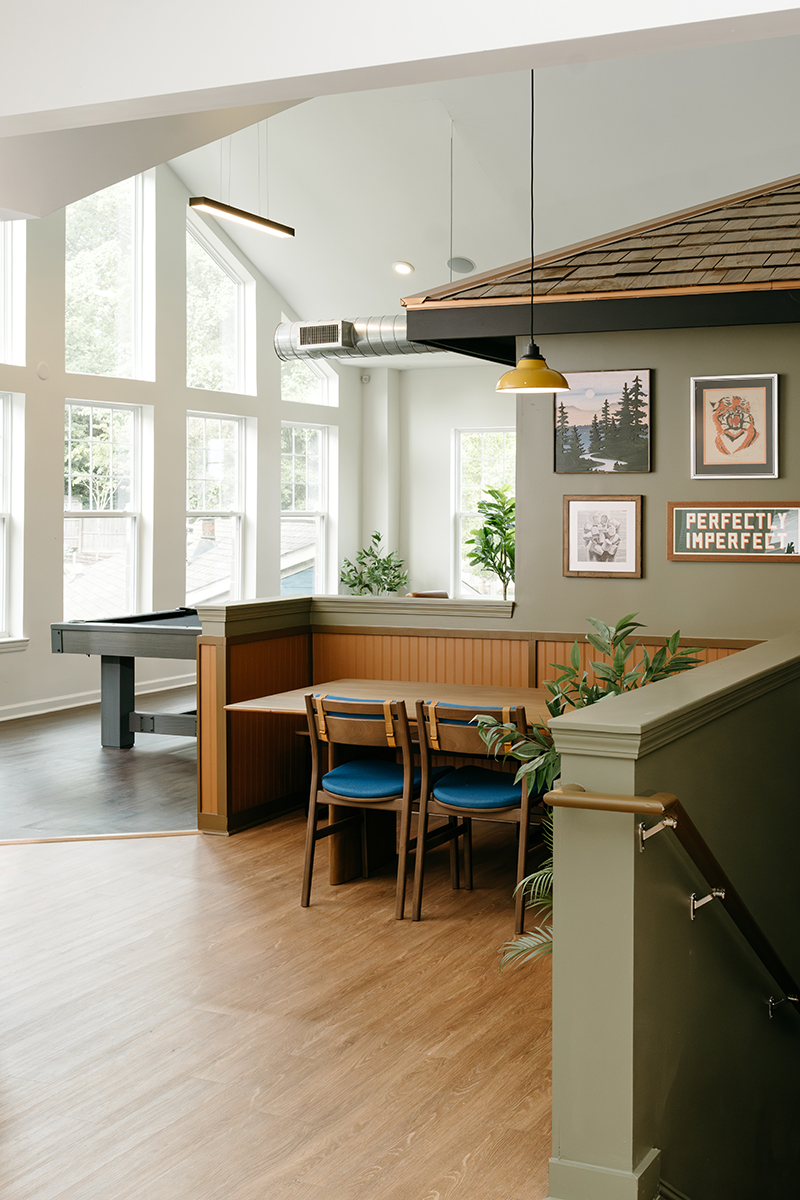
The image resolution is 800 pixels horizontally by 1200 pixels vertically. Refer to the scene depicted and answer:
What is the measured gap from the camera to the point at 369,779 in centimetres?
462

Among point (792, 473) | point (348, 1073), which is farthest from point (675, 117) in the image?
point (348, 1073)

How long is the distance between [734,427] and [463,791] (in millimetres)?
2621

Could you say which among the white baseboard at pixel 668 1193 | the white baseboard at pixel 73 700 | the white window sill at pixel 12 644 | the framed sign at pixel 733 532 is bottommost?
the white baseboard at pixel 668 1193

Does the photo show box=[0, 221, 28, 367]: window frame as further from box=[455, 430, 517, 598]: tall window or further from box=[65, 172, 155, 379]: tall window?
box=[455, 430, 517, 598]: tall window

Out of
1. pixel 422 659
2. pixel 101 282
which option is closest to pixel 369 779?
pixel 422 659

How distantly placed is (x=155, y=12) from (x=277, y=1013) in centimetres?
291

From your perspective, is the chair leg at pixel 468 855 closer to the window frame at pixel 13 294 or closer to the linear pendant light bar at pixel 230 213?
the linear pendant light bar at pixel 230 213

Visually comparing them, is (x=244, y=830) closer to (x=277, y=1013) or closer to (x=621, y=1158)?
(x=277, y=1013)

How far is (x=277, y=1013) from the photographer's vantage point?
3.51 metres

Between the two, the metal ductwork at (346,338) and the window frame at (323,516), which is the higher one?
the metal ductwork at (346,338)

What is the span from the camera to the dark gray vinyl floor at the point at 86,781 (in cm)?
577

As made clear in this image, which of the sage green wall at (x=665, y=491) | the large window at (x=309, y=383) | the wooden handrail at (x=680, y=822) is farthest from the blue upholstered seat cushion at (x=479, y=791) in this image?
the large window at (x=309, y=383)

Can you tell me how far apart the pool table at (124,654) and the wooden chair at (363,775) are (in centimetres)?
251

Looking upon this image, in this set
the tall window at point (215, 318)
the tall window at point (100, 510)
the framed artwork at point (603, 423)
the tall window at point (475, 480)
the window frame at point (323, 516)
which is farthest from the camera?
the window frame at point (323, 516)
